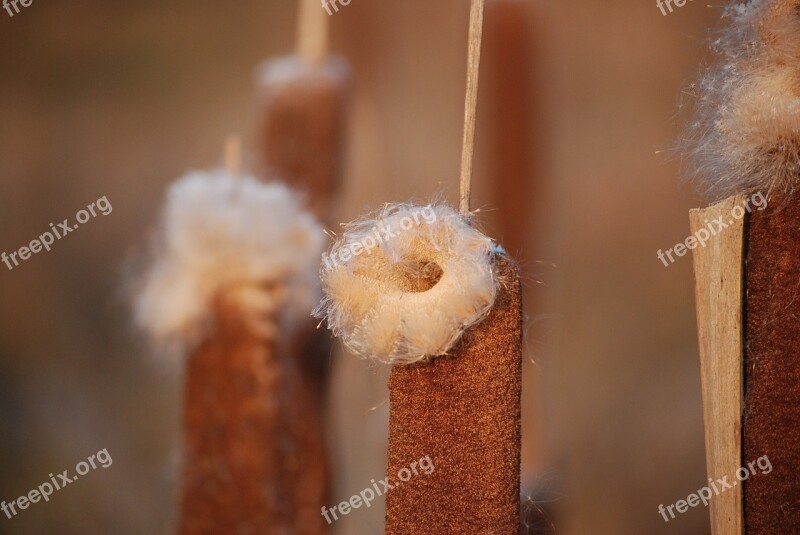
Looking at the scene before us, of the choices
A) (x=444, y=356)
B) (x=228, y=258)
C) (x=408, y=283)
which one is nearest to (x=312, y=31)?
(x=228, y=258)

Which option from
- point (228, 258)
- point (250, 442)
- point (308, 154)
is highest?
point (308, 154)

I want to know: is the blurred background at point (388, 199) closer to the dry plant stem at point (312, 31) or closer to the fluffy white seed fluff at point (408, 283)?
the dry plant stem at point (312, 31)

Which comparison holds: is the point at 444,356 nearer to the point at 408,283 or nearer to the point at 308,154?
the point at 408,283

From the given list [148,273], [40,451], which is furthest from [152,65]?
[40,451]

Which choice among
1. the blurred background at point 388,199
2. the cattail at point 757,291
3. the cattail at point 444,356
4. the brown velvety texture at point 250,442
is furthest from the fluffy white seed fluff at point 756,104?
the brown velvety texture at point 250,442

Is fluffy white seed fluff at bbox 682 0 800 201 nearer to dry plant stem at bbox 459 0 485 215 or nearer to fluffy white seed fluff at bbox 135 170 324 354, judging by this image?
dry plant stem at bbox 459 0 485 215

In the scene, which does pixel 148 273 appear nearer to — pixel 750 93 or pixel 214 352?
pixel 214 352
